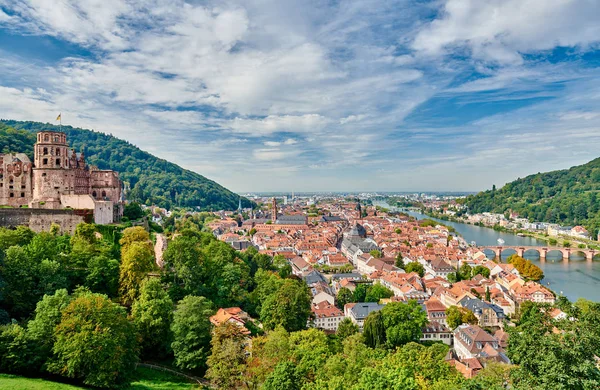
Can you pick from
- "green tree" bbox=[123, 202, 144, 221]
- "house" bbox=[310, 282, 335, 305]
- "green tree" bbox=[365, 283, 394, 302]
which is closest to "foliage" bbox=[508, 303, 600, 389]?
"house" bbox=[310, 282, 335, 305]

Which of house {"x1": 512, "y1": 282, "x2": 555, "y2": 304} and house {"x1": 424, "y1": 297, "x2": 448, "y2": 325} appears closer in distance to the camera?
house {"x1": 424, "y1": 297, "x2": 448, "y2": 325}

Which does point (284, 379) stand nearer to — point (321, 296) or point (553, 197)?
point (321, 296)

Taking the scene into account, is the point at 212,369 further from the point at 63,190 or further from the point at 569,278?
the point at 569,278

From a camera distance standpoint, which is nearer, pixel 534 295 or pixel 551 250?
pixel 534 295

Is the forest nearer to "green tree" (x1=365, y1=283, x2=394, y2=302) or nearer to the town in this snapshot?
the town

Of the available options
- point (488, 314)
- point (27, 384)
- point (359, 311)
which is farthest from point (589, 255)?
point (27, 384)

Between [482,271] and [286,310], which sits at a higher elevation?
[286,310]
